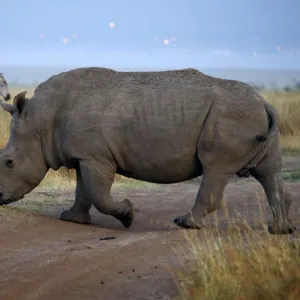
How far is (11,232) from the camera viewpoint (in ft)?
28.3

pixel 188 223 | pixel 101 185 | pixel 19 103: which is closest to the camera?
pixel 188 223

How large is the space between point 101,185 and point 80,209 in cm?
62

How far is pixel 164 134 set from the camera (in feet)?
28.6

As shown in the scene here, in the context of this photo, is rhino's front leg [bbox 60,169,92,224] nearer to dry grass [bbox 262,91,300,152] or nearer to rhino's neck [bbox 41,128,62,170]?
rhino's neck [bbox 41,128,62,170]

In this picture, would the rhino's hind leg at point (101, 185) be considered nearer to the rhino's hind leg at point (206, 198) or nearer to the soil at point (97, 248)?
the soil at point (97, 248)

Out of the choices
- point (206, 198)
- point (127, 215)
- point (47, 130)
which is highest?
point (47, 130)

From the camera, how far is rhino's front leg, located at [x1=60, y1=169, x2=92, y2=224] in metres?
9.26

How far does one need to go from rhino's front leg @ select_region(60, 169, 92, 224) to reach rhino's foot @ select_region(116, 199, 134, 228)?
1.36 ft

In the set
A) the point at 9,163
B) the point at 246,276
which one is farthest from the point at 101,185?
the point at 246,276

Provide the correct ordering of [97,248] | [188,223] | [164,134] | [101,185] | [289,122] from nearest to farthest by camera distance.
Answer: [97,248]
[188,223]
[164,134]
[101,185]
[289,122]

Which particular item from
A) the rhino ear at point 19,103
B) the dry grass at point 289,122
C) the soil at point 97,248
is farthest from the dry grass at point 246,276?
the dry grass at point 289,122

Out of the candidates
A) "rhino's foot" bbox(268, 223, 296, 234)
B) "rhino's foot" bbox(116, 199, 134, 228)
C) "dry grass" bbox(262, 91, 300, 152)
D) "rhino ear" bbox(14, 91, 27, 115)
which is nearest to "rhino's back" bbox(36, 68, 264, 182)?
"rhino's foot" bbox(116, 199, 134, 228)

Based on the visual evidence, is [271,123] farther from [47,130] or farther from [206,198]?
[47,130]

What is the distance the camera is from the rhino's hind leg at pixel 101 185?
877 cm
